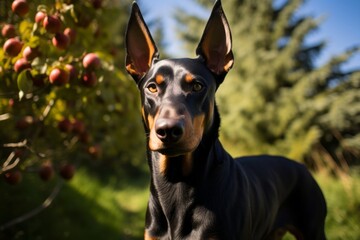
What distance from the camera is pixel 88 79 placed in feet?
8.59

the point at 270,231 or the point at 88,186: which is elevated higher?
the point at 270,231

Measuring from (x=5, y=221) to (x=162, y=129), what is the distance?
2816 mm

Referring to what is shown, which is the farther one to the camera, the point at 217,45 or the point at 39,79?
the point at 39,79

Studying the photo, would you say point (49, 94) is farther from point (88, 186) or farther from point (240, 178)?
point (88, 186)

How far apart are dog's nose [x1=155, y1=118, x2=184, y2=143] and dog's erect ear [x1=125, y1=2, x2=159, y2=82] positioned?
86 cm

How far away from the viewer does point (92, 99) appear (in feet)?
11.0

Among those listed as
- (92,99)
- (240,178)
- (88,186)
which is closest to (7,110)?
(92,99)

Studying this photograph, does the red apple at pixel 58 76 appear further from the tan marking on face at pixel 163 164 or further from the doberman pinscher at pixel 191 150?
the tan marking on face at pixel 163 164

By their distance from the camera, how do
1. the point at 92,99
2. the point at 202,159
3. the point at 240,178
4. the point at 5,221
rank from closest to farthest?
the point at 202,159 < the point at 240,178 < the point at 92,99 < the point at 5,221

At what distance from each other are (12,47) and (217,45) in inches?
57.7

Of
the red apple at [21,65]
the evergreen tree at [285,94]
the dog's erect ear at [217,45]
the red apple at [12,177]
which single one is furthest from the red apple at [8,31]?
the evergreen tree at [285,94]

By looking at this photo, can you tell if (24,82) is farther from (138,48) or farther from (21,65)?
(138,48)

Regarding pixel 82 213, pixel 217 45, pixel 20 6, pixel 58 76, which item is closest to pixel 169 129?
pixel 217 45

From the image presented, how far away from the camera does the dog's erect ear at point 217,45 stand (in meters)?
2.34
